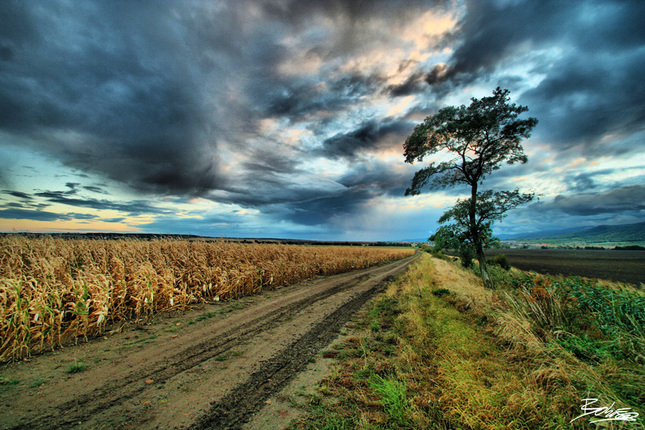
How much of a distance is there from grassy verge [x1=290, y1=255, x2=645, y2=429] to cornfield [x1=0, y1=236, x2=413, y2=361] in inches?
268

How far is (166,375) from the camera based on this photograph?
4.59 meters

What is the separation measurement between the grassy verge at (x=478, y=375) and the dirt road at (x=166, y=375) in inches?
45.1

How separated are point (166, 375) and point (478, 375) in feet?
20.9

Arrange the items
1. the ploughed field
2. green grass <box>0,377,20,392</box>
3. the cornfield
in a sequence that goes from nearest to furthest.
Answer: green grass <box>0,377,20,392</box> < the cornfield < the ploughed field

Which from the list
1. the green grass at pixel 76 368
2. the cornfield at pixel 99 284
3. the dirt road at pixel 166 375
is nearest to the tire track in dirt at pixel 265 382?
the dirt road at pixel 166 375

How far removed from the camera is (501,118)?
18016 millimetres

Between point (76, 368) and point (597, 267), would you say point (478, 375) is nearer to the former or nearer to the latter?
point (76, 368)

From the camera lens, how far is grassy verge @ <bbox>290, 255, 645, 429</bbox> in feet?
11.4

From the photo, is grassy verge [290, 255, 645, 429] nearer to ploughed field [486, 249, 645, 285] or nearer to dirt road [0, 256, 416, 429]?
dirt road [0, 256, 416, 429]

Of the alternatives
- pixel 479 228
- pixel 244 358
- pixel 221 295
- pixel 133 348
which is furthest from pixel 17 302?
pixel 479 228

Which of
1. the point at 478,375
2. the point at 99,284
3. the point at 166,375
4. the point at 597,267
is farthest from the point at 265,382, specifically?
the point at 597,267
